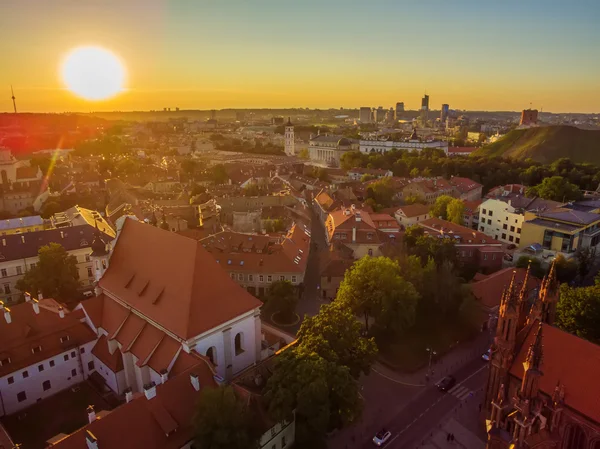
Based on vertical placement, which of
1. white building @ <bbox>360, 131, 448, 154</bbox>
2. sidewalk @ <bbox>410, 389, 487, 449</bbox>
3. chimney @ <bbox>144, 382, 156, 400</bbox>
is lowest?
sidewalk @ <bbox>410, 389, 487, 449</bbox>

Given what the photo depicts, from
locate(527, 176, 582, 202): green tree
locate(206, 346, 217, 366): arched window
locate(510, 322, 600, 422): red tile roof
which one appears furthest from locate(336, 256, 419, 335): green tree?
locate(527, 176, 582, 202): green tree

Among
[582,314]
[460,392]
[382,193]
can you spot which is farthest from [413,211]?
[460,392]

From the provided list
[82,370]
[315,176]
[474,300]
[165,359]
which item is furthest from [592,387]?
[315,176]

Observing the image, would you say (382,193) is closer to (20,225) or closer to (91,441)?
(20,225)

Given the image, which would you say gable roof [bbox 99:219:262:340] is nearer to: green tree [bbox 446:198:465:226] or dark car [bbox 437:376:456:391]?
dark car [bbox 437:376:456:391]

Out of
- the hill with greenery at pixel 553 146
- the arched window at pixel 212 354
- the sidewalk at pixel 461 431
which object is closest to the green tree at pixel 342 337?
the arched window at pixel 212 354

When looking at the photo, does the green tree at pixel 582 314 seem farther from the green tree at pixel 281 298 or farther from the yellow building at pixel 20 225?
the yellow building at pixel 20 225
